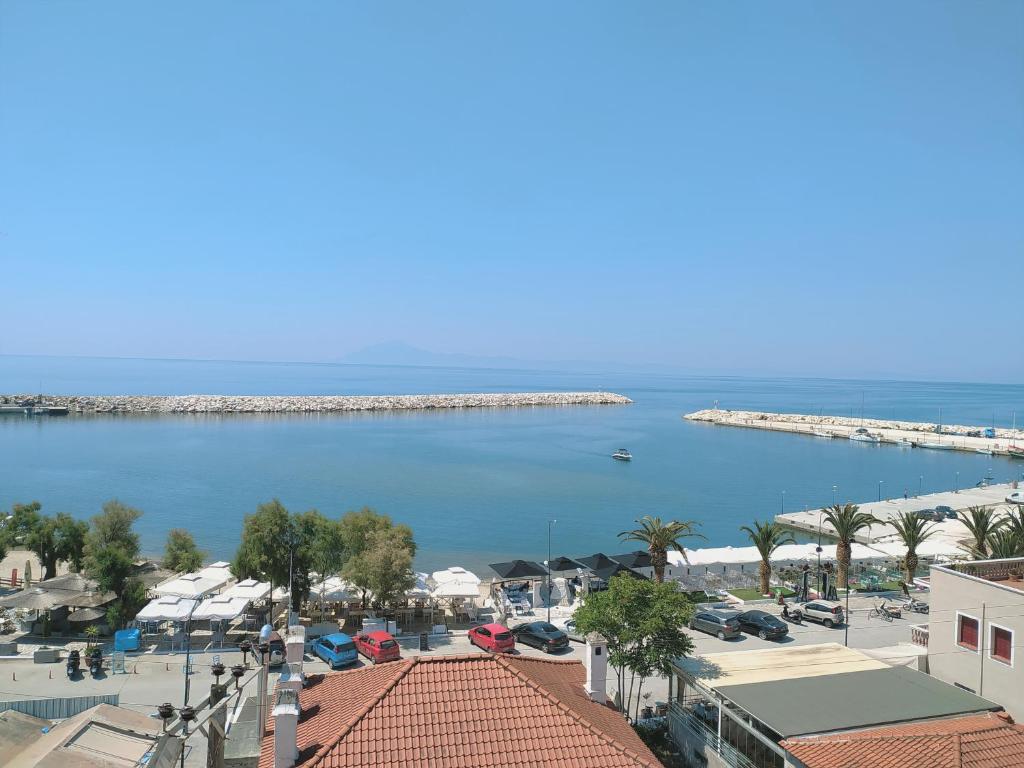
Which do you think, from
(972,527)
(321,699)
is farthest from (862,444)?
(321,699)

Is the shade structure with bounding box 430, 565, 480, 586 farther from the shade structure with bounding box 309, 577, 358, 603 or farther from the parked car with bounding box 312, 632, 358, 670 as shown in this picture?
the parked car with bounding box 312, 632, 358, 670

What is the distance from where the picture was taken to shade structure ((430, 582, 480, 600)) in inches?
955

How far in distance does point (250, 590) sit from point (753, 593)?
19.5m

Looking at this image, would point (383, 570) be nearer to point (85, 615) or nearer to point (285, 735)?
point (85, 615)

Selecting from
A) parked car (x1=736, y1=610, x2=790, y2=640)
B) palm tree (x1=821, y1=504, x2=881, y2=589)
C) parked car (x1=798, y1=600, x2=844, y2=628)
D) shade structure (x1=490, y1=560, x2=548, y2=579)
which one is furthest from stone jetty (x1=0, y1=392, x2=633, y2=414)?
parked car (x1=736, y1=610, x2=790, y2=640)

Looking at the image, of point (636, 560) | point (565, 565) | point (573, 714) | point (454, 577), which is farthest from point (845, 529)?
point (573, 714)

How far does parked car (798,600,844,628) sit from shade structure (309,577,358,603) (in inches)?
621

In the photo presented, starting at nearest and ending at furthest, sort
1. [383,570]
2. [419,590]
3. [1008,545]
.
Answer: [383,570]
[1008,545]
[419,590]

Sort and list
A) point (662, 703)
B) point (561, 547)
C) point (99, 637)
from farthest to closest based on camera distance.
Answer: point (561, 547)
point (99, 637)
point (662, 703)

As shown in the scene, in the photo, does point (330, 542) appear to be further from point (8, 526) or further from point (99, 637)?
point (8, 526)

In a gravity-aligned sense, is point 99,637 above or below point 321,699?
below

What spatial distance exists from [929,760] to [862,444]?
109m

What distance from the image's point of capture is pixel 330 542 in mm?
24578

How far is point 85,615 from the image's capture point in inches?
838
